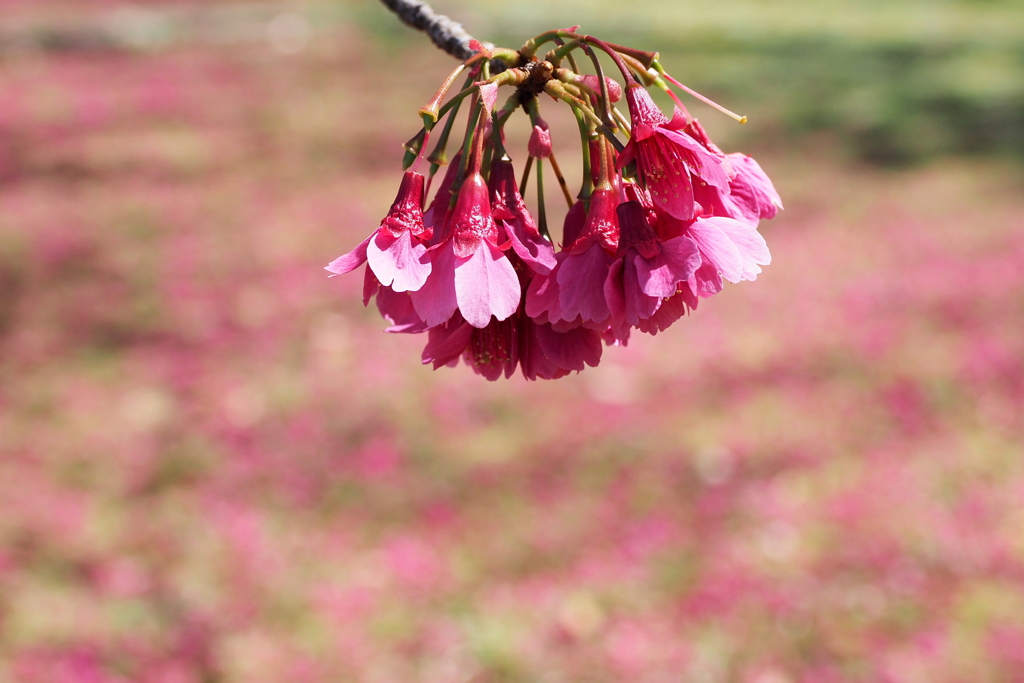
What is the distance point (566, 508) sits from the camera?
151 inches

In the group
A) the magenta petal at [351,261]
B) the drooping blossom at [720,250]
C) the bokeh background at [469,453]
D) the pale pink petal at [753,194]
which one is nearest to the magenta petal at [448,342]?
the magenta petal at [351,261]

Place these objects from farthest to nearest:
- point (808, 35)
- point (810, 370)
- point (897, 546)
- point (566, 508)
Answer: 1. point (808, 35)
2. point (810, 370)
3. point (566, 508)
4. point (897, 546)

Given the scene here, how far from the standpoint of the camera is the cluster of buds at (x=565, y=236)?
840 mm

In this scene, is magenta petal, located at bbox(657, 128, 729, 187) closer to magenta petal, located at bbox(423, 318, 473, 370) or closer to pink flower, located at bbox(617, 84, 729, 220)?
pink flower, located at bbox(617, 84, 729, 220)

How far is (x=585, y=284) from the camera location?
847mm

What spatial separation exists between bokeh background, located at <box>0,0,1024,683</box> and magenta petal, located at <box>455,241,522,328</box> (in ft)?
8.36

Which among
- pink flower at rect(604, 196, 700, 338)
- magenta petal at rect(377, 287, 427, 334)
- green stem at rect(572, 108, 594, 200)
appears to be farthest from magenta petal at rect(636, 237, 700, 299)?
magenta petal at rect(377, 287, 427, 334)

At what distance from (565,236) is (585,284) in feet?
0.42

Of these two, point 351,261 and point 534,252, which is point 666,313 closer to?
point 534,252

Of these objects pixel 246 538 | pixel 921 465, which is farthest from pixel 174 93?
pixel 921 465

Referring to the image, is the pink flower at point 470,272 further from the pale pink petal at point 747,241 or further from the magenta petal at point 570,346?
the pale pink petal at point 747,241

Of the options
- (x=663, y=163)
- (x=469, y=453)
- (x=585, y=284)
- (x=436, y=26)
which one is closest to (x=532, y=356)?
(x=585, y=284)

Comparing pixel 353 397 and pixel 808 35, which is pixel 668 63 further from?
pixel 353 397

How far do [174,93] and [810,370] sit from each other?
265 inches
